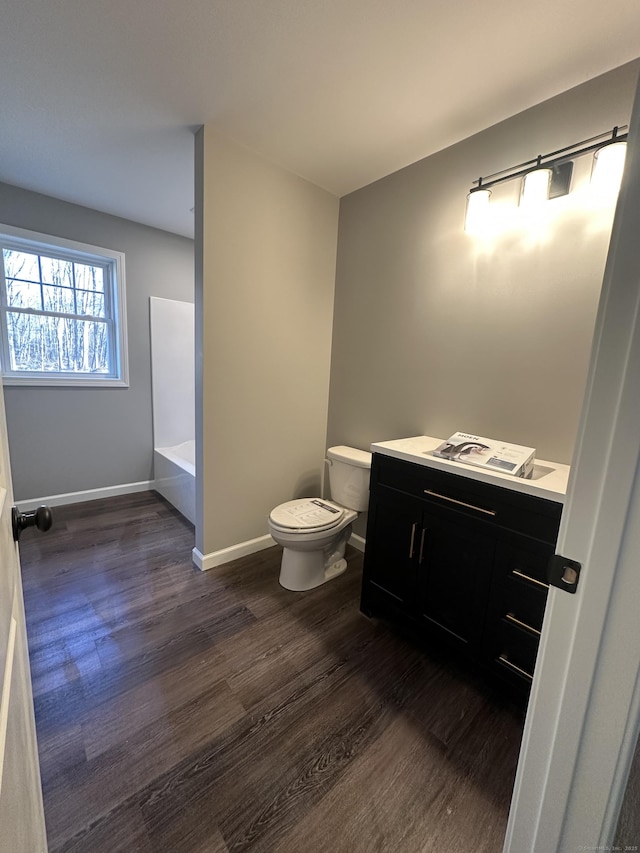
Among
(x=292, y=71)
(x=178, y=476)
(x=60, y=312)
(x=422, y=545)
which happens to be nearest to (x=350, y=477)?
(x=422, y=545)

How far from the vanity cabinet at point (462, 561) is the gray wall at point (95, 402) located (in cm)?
257

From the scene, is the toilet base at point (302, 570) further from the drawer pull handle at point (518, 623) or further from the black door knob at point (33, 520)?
the black door knob at point (33, 520)

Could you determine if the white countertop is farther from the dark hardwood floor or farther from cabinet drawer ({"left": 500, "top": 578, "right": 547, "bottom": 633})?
the dark hardwood floor

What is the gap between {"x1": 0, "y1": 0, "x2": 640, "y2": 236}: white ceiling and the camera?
47.1 inches

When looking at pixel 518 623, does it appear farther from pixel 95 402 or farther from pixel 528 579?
pixel 95 402

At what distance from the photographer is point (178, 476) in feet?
9.30

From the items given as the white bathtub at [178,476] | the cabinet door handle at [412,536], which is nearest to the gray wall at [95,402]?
the white bathtub at [178,476]

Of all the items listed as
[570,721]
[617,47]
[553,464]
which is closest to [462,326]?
[553,464]

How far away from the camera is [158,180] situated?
231 centimetres

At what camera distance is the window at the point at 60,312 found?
2607 mm

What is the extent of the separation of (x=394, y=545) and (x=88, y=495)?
111 inches

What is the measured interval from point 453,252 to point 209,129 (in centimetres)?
145

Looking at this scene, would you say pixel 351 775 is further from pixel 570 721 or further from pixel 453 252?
pixel 453 252

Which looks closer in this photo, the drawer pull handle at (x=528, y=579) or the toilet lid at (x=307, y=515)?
the drawer pull handle at (x=528, y=579)
